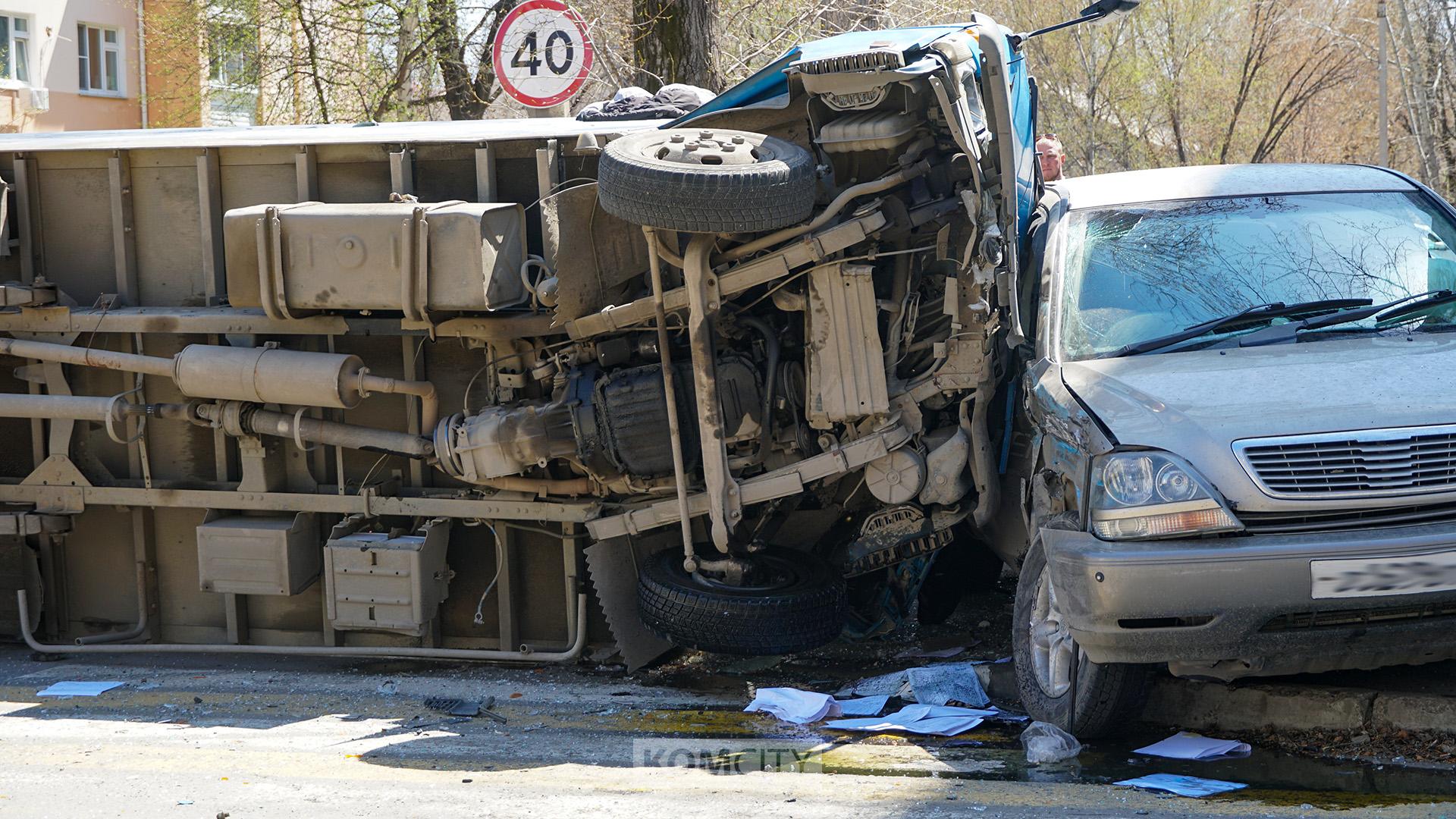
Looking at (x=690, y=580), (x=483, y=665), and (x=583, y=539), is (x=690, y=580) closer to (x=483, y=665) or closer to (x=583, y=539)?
(x=583, y=539)

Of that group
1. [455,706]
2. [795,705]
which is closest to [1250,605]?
[795,705]

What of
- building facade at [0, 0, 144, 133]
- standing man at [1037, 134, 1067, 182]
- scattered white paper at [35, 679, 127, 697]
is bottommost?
scattered white paper at [35, 679, 127, 697]

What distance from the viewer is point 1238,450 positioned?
4121 mm

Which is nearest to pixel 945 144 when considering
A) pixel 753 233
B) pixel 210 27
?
pixel 753 233

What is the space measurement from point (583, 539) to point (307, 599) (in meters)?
1.58

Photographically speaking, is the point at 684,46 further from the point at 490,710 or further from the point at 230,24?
the point at 230,24

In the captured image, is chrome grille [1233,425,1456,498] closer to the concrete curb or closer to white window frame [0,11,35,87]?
the concrete curb

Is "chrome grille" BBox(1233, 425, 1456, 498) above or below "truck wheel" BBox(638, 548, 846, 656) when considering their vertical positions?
above

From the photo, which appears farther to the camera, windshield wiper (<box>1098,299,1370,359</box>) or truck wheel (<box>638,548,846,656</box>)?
truck wheel (<box>638,548,846,656</box>)

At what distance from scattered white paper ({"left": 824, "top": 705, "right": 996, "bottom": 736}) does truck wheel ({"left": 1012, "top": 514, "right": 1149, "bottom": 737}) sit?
0.24 metres

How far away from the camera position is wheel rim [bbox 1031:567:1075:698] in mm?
4844

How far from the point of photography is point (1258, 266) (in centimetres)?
519

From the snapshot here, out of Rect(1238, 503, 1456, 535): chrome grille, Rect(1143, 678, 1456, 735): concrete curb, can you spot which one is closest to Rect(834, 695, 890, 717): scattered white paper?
Rect(1143, 678, 1456, 735): concrete curb

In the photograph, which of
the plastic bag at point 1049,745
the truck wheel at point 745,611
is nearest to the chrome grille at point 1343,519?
the plastic bag at point 1049,745
